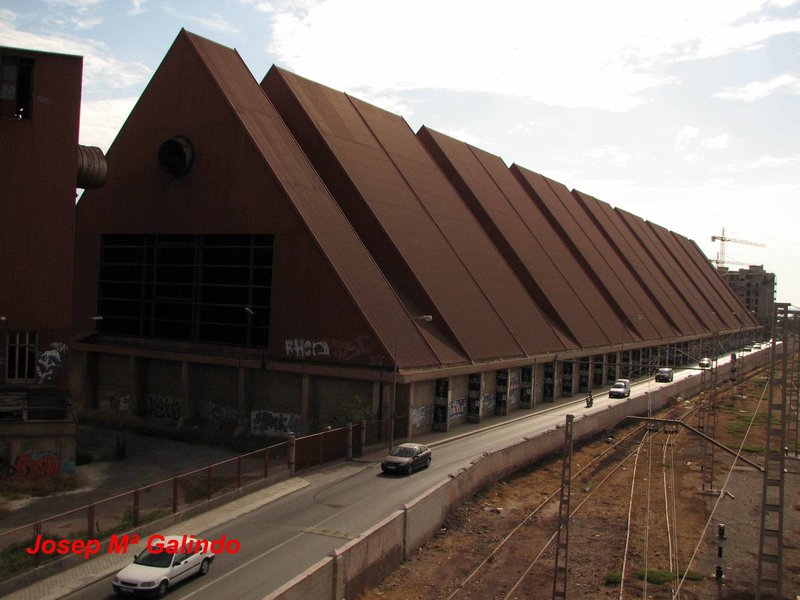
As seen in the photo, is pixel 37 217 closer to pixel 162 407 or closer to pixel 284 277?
pixel 284 277

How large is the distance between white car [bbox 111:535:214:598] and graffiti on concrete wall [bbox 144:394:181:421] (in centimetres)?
2874

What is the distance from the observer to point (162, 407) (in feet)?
163

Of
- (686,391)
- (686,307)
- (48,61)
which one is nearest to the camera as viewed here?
(48,61)

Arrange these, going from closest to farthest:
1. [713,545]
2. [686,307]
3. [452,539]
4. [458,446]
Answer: [452,539]
[713,545]
[458,446]
[686,307]

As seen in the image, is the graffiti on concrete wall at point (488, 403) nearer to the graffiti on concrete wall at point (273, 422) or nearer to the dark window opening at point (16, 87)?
the graffiti on concrete wall at point (273, 422)

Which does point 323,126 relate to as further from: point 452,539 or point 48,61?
point 452,539

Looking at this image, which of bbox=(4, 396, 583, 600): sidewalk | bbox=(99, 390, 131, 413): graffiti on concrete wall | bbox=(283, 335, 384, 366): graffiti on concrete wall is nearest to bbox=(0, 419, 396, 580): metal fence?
bbox=(4, 396, 583, 600): sidewalk

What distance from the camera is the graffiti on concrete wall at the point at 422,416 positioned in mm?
43122

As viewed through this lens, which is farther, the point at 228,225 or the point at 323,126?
the point at 323,126

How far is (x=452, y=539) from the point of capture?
1090 inches

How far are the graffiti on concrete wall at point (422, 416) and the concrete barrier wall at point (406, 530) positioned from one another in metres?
7.06

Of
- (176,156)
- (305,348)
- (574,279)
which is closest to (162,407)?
(305,348)

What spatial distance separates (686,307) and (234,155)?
3513 inches

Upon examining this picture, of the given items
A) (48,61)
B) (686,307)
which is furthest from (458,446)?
(686,307)
